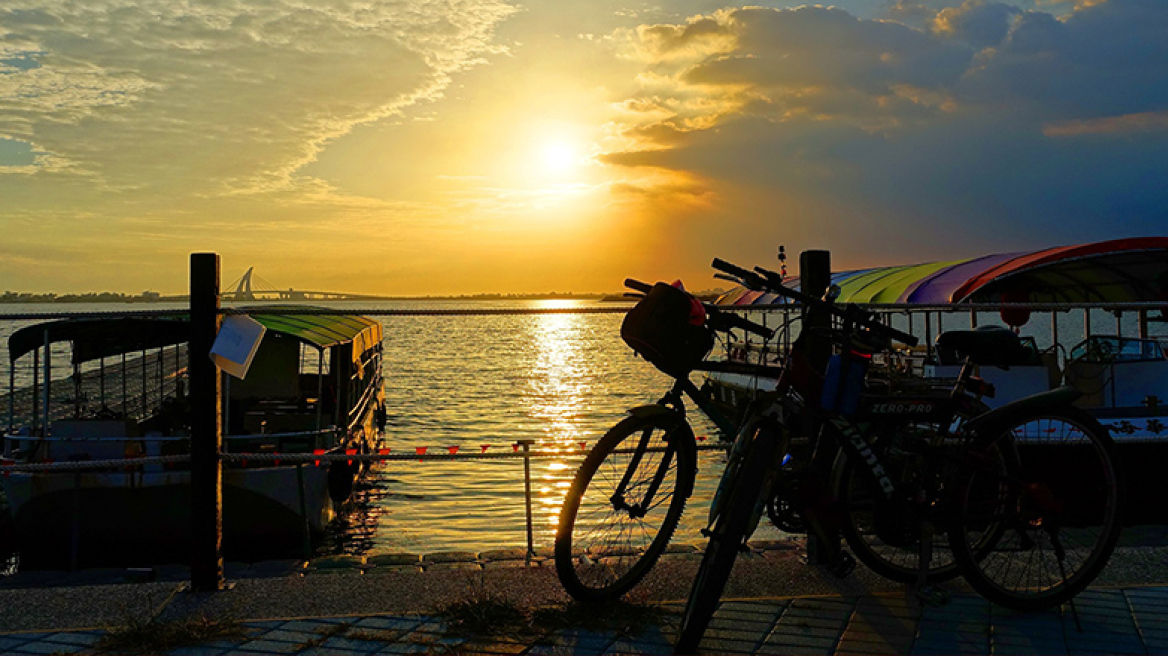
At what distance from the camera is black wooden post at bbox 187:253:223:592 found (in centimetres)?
504

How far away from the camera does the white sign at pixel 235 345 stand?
4883 millimetres

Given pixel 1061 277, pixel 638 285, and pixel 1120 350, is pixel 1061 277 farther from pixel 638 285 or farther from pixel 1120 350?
pixel 638 285

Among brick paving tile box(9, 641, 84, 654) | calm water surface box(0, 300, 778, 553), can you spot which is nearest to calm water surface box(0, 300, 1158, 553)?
calm water surface box(0, 300, 778, 553)

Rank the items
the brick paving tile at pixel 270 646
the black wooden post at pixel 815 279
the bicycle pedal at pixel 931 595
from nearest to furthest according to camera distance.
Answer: the brick paving tile at pixel 270 646 < the bicycle pedal at pixel 931 595 < the black wooden post at pixel 815 279

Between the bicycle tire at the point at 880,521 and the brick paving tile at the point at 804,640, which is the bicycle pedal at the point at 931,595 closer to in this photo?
the bicycle tire at the point at 880,521

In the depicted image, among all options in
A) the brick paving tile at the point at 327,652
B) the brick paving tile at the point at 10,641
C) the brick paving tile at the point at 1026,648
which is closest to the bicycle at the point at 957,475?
Answer: the brick paving tile at the point at 1026,648

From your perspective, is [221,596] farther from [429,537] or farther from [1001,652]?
[429,537]

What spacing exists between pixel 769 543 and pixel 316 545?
457 inches

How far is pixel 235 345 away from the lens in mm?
4922

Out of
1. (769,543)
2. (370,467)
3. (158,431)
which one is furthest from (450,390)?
(769,543)

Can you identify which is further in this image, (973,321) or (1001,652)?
(973,321)

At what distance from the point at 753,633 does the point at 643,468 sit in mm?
1020

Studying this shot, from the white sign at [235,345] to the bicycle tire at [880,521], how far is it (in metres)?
3.24

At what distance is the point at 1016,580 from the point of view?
4.96 m
